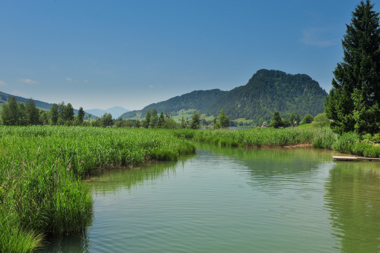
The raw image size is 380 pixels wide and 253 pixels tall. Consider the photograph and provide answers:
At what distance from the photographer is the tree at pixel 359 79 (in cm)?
2969

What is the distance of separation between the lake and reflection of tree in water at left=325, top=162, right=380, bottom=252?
3 cm

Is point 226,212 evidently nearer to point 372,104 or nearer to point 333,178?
point 333,178

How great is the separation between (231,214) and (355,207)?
16.6ft

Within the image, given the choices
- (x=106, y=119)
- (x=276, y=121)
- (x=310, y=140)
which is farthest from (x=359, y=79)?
(x=106, y=119)

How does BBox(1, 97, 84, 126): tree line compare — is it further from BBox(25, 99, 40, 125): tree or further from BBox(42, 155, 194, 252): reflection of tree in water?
BBox(42, 155, 194, 252): reflection of tree in water

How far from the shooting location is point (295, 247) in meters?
7.00

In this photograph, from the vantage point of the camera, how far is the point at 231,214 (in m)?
9.53

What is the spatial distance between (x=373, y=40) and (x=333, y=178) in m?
23.2

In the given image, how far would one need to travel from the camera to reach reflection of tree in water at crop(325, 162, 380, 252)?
24.4 ft

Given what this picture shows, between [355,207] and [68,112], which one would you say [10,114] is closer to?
[68,112]

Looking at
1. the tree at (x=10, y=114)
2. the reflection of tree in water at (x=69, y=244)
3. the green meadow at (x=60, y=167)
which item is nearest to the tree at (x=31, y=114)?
the tree at (x=10, y=114)

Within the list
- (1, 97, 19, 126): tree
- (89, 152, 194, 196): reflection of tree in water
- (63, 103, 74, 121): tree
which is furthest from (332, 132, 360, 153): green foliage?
(1, 97, 19, 126): tree

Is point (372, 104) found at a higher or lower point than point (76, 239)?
higher

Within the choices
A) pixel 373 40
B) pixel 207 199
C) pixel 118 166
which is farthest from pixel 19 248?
pixel 373 40
